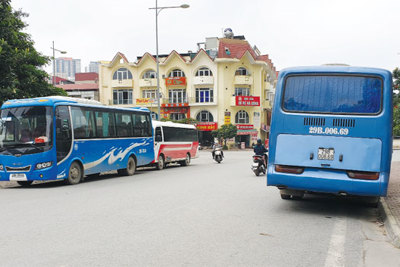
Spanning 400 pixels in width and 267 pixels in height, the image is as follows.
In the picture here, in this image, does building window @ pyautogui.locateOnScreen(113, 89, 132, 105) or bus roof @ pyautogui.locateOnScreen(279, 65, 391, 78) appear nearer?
bus roof @ pyautogui.locateOnScreen(279, 65, 391, 78)

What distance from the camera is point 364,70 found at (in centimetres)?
857

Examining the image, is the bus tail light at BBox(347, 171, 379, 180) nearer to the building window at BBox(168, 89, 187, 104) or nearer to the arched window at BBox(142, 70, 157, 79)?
the building window at BBox(168, 89, 187, 104)

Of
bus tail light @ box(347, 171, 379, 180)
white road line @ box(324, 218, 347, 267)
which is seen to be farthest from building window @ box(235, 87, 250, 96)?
white road line @ box(324, 218, 347, 267)

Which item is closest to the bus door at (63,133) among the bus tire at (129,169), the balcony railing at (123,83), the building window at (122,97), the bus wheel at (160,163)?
the bus tire at (129,169)

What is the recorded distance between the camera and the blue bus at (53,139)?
1402cm

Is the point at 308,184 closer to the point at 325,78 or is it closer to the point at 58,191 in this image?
the point at 325,78

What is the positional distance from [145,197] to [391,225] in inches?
229

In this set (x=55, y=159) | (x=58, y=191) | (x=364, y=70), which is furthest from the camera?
(x=55, y=159)

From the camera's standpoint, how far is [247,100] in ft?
204

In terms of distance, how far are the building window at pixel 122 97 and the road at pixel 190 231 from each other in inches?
2244

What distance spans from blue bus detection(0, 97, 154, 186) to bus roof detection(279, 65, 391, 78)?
27.0 feet

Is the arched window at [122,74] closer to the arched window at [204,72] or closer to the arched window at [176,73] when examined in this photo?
the arched window at [176,73]

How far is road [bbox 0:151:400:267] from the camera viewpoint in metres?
5.39

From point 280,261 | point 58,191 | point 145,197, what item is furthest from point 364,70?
point 58,191
